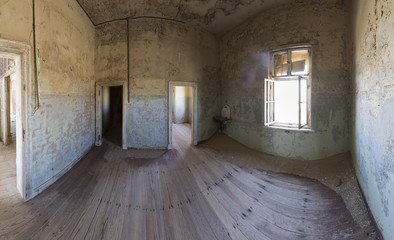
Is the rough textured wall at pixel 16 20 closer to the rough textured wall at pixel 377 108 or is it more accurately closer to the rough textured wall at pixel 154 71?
the rough textured wall at pixel 154 71

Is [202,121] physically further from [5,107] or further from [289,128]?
[5,107]

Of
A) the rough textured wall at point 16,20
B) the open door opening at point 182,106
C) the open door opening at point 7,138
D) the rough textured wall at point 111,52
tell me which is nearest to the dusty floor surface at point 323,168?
the rough textured wall at point 111,52

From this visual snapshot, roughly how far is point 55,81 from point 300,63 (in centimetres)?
518

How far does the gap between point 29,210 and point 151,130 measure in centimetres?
300

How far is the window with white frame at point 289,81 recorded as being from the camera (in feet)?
13.2

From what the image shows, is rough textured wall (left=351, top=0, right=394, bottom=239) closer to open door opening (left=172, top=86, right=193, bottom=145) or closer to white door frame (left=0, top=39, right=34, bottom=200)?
white door frame (left=0, top=39, right=34, bottom=200)

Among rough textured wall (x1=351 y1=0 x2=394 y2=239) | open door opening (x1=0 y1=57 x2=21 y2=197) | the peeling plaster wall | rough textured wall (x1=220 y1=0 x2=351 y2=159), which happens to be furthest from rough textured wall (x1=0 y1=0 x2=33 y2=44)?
rough textured wall (x1=220 y1=0 x2=351 y2=159)

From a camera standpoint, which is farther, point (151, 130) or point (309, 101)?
point (151, 130)

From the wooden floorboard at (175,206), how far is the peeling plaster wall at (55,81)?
1.40ft

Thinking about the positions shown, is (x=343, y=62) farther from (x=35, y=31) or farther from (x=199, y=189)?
(x=35, y=31)

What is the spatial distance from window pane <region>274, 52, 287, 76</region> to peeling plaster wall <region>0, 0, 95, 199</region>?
15.9 ft

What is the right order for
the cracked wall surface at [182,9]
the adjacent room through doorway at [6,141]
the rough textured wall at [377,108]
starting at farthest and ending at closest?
the cracked wall surface at [182,9] < the adjacent room through doorway at [6,141] < the rough textured wall at [377,108]

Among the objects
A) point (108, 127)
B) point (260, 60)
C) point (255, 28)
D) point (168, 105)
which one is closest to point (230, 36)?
point (255, 28)

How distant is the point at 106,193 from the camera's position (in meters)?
2.79
